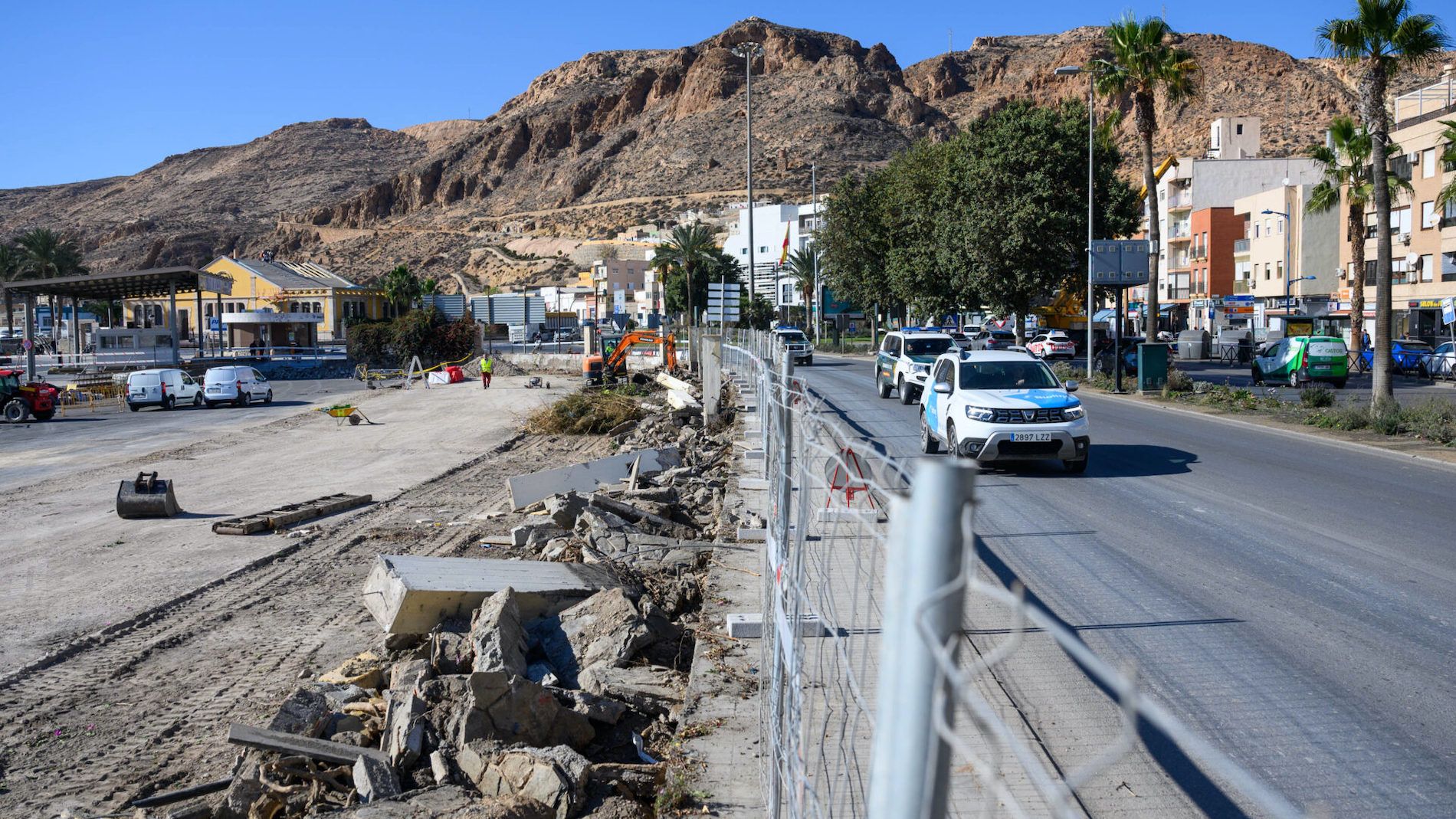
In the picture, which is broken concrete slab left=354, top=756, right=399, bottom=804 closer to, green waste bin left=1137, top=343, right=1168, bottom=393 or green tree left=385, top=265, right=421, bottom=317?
green waste bin left=1137, top=343, right=1168, bottom=393

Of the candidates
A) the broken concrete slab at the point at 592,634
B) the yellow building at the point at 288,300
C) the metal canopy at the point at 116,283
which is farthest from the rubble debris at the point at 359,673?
the yellow building at the point at 288,300

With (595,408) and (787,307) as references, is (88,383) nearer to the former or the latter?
(595,408)

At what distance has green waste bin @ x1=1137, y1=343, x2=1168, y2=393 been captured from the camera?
32375 millimetres

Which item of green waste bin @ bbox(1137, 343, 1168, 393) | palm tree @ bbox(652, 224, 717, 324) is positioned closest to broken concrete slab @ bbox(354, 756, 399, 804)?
green waste bin @ bbox(1137, 343, 1168, 393)

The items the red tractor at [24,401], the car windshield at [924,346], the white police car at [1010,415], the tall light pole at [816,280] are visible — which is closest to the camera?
the white police car at [1010,415]

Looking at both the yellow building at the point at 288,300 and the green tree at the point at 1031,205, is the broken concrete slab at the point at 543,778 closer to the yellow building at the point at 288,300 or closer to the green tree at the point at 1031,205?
the green tree at the point at 1031,205

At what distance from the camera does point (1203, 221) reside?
78.2 meters

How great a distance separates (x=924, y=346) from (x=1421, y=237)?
1365 inches

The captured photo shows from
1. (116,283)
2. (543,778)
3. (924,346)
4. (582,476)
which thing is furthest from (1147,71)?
(116,283)

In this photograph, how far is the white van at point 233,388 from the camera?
47.2 metres

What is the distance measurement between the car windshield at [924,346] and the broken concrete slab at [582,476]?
1208 centimetres

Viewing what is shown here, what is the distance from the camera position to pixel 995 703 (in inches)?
252

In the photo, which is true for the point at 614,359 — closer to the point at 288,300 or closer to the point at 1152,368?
the point at 1152,368

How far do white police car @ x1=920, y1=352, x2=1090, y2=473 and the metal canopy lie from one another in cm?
5421
